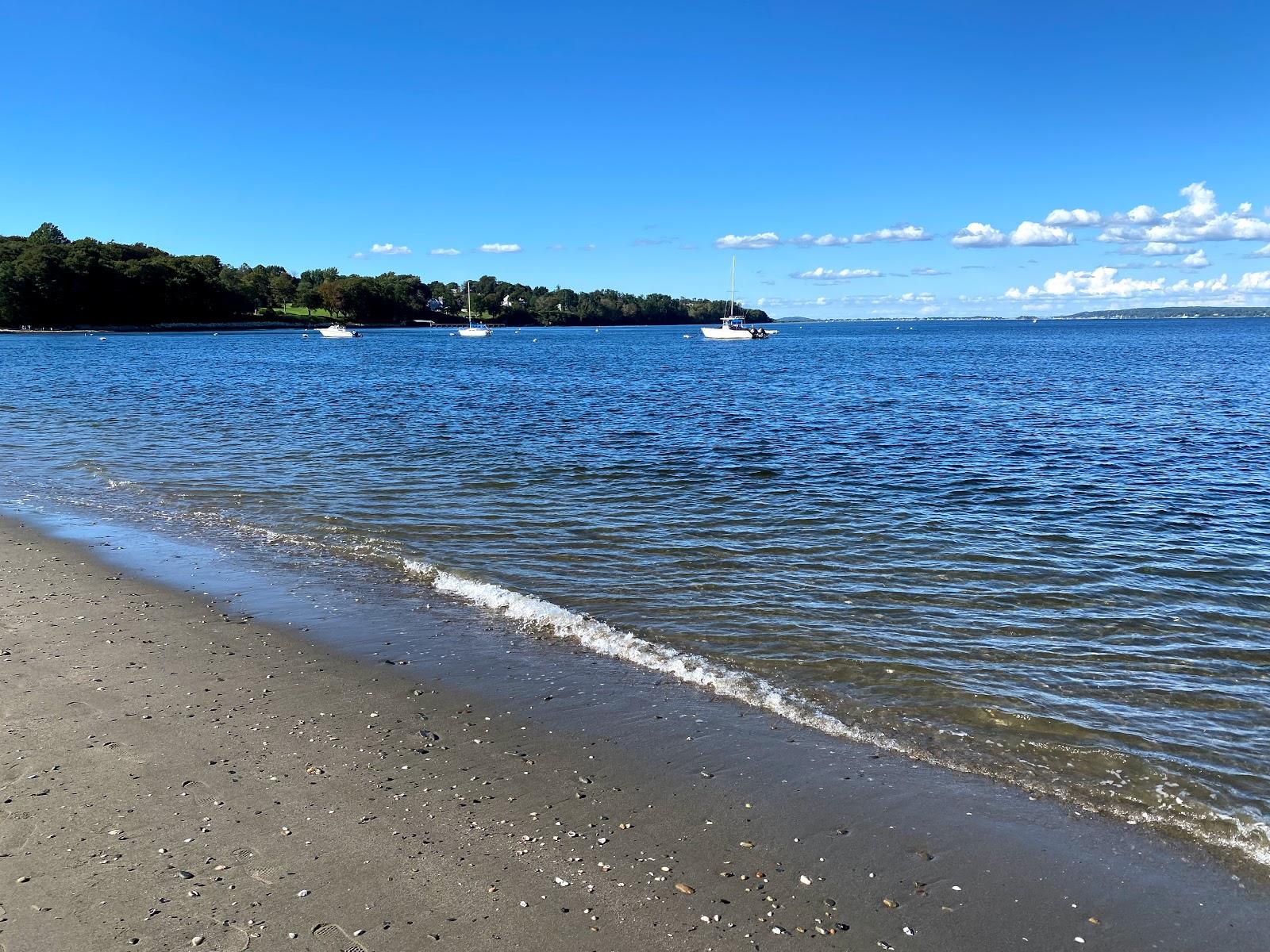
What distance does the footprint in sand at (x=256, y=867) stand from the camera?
448cm

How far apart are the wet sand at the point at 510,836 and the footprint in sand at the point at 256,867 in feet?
0.07

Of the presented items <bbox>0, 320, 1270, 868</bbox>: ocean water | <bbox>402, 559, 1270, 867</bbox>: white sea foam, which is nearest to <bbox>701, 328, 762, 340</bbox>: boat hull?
<bbox>0, 320, 1270, 868</bbox>: ocean water

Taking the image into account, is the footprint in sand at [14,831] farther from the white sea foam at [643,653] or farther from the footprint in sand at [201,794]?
the white sea foam at [643,653]

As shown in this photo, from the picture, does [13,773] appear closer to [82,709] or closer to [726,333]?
[82,709]

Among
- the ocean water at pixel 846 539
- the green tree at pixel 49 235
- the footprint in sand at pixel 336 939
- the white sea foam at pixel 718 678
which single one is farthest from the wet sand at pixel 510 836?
the green tree at pixel 49 235

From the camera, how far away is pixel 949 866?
487 cm

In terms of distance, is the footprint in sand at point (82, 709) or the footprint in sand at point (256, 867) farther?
the footprint in sand at point (82, 709)

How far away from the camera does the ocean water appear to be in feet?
22.8

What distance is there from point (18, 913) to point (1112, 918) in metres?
5.58

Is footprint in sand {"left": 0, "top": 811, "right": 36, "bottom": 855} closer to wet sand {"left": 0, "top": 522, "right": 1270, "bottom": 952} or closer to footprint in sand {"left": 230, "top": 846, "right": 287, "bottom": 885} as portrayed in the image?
wet sand {"left": 0, "top": 522, "right": 1270, "bottom": 952}

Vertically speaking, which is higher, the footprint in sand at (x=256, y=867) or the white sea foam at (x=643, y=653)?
the footprint in sand at (x=256, y=867)

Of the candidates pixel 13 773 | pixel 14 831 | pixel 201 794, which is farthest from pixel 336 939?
pixel 13 773

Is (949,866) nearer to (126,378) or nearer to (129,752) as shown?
(129,752)

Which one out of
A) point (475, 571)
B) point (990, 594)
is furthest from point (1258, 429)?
point (475, 571)
